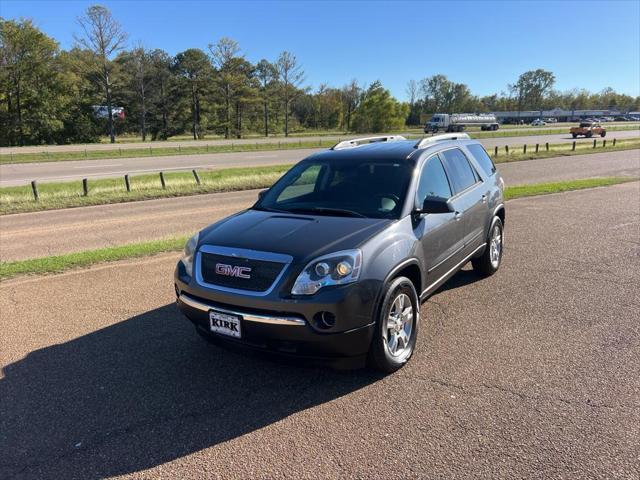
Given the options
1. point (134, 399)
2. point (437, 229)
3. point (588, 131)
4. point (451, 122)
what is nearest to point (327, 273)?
point (437, 229)

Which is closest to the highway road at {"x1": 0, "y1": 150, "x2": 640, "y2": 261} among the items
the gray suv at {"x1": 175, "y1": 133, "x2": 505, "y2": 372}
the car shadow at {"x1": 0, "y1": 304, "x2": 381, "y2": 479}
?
the car shadow at {"x1": 0, "y1": 304, "x2": 381, "y2": 479}

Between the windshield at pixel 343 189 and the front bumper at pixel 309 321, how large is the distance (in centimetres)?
101

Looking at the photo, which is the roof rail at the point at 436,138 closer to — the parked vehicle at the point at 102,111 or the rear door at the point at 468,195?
the rear door at the point at 468,195

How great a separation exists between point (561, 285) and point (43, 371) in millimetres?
5641

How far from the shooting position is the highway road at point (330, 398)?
113 inches

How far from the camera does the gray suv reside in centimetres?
340

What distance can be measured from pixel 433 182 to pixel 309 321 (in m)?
2.21

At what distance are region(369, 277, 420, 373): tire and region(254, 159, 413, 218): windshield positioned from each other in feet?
2.28

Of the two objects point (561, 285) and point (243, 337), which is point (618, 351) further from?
point (243, 337)

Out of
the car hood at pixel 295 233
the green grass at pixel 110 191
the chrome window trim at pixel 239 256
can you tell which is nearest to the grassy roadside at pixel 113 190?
the green grass at pixel 110 191

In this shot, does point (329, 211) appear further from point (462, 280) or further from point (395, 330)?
point (462, 280)

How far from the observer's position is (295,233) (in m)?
3.82

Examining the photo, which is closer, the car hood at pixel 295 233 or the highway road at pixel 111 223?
the car hood at pixel 295 233

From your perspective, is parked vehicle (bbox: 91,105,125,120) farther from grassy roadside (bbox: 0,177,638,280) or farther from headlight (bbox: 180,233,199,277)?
headlight (bbox: 180,233,199,277)
